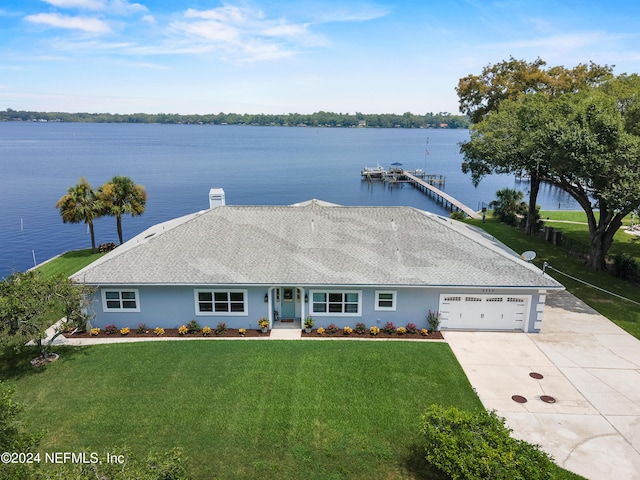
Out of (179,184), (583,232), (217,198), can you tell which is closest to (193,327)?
(217,198)

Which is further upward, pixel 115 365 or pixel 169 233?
pixel 169 233

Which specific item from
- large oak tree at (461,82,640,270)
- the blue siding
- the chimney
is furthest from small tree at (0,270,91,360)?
large oak tree at (461,82,640,270)

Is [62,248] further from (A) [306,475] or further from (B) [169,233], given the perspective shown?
(A) [306,475]

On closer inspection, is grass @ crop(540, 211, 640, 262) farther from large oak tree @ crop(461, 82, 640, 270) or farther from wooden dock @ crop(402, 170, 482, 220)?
wooden dock @ crop(402, 170, 482, 220)

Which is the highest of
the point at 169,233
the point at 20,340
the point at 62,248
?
the point at 169,233

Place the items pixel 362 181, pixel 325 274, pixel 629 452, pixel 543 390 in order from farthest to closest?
1. pixel 362 181
2. pixel 325 274
3. pixel 543 390
4. pixel 629 452

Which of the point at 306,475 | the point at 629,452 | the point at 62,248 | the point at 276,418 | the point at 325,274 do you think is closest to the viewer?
→ the point at 306,475

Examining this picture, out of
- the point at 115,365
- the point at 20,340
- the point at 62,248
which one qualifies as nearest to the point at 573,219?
the point at 115,365
